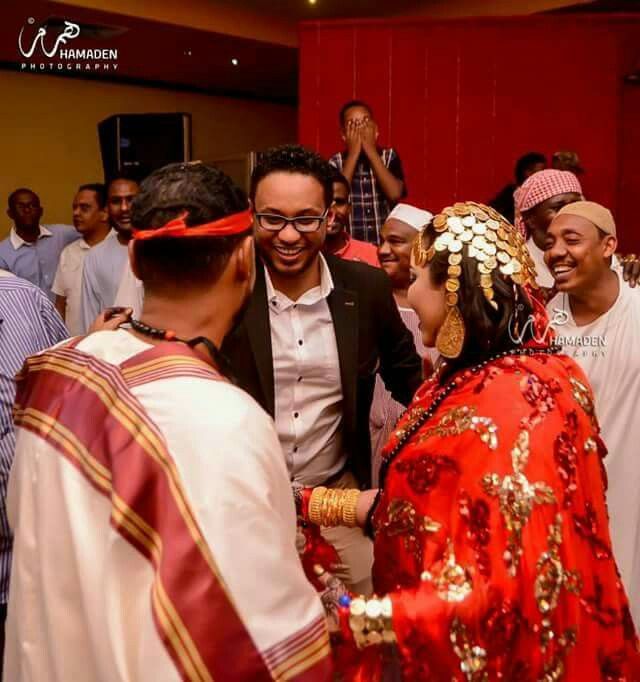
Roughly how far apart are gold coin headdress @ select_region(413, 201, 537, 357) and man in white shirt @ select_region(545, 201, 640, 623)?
1.48 metres

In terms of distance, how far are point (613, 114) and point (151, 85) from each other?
5.35 metres

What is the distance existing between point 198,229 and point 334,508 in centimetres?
96

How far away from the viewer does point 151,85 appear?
10.1m

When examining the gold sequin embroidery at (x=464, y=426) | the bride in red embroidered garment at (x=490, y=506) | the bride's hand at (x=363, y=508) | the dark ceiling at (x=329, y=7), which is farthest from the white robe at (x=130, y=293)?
the dark ceiling at (x=329, y=7)

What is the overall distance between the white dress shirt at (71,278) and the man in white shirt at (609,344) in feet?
11.3

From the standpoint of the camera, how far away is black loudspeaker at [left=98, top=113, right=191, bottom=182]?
823cm

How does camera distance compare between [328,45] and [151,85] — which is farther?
[151,85]

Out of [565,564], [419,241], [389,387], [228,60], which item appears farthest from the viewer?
[228,60]

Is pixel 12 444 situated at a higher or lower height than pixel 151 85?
lower

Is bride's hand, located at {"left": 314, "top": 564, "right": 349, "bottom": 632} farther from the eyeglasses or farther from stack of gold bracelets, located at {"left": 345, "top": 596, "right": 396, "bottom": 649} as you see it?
the eyeglasses

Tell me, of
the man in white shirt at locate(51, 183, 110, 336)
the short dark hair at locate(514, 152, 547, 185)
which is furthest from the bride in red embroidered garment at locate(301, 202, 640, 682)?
the short dark hair at locate(514, 152, 547, 185)

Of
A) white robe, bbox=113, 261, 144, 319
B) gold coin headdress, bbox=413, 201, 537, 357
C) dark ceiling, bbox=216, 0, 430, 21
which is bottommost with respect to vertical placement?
white robe, bbox=113, 261, 144, 319

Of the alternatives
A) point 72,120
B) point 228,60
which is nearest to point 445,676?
point 228,60

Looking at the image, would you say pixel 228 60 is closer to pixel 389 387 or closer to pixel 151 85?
pixel 151 85
